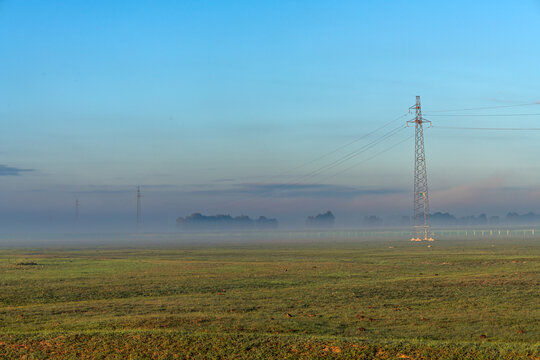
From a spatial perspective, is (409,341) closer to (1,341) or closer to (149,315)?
(149,315)

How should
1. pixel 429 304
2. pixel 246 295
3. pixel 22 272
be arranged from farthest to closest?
pixel 22 272 < pixel 246 295 < pixel 429 304

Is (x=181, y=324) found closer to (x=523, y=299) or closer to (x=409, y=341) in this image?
(x=409, y=341)

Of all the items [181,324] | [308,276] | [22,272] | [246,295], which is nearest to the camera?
[181,324]

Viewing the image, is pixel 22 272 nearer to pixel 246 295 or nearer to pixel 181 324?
pixel 246 295

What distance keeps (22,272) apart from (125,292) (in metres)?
23.6

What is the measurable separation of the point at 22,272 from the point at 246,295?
30.3 metres

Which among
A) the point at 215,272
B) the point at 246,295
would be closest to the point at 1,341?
the point at 246,295

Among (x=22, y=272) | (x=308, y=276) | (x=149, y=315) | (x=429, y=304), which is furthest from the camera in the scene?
(x=22, y=272)

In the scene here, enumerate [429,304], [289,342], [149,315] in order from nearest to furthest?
[289,342] < [149,315] < [429,304]

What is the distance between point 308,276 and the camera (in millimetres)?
43094

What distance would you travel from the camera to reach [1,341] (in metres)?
17.7

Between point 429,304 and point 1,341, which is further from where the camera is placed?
point 429,304

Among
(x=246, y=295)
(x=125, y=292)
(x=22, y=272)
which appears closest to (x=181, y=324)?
(x=246, y=295)

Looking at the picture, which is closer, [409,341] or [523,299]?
[409,341]
